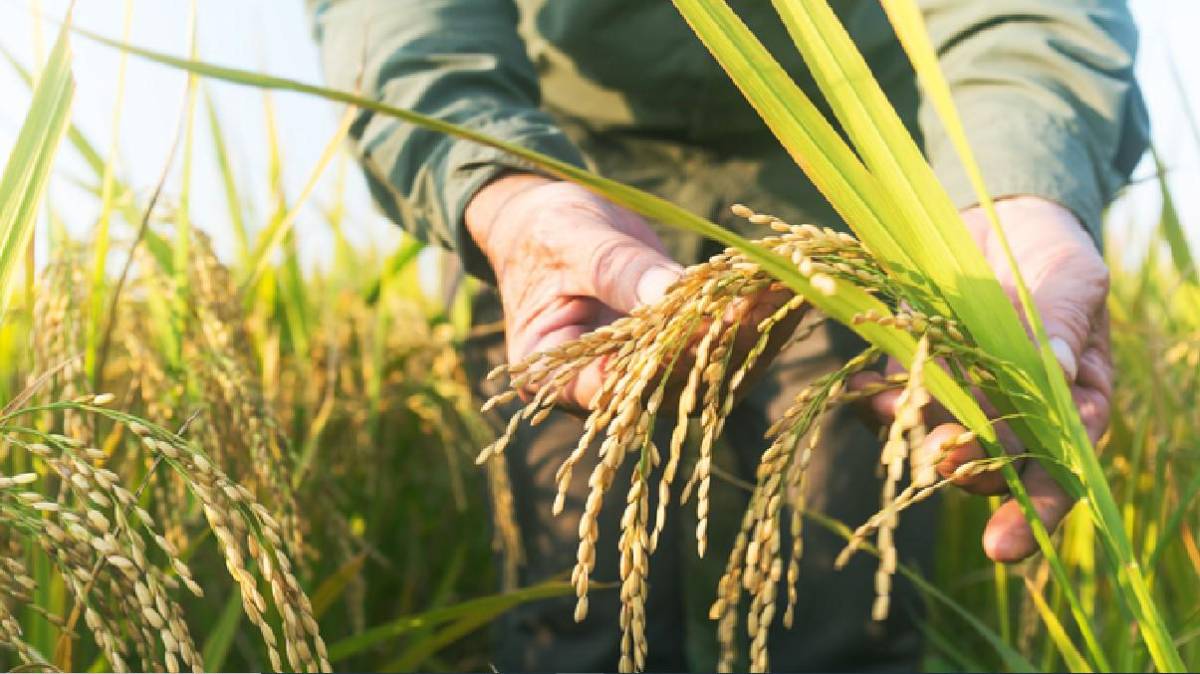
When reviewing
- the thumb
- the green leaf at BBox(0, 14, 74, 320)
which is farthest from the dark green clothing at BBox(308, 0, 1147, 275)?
the green leaf at BBox(0, 14, 74, 320)

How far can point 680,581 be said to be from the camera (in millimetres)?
2730

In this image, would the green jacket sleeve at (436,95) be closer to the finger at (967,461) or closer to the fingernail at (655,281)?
the fingernail at (655,281)

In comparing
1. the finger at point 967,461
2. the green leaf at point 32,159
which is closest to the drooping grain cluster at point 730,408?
the finger at point 967,461

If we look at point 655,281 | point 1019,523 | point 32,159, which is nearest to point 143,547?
point 32,159

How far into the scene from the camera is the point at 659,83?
227cm

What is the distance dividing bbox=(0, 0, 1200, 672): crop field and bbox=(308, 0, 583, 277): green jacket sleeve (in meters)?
0.23

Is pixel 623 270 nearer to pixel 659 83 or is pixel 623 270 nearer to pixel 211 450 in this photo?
pixel 211 450

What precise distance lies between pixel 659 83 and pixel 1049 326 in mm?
1139

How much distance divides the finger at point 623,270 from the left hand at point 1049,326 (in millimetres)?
325

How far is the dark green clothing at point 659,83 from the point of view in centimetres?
176

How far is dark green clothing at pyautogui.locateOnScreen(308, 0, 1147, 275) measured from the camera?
1.76 meters

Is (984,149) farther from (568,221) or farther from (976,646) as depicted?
(976,646)

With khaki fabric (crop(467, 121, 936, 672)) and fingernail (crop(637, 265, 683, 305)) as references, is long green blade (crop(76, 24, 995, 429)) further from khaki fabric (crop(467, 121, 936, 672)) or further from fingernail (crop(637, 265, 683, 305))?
khaki fabric (crop(467, 121, 936, 672))

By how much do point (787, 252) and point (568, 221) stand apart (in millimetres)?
620
